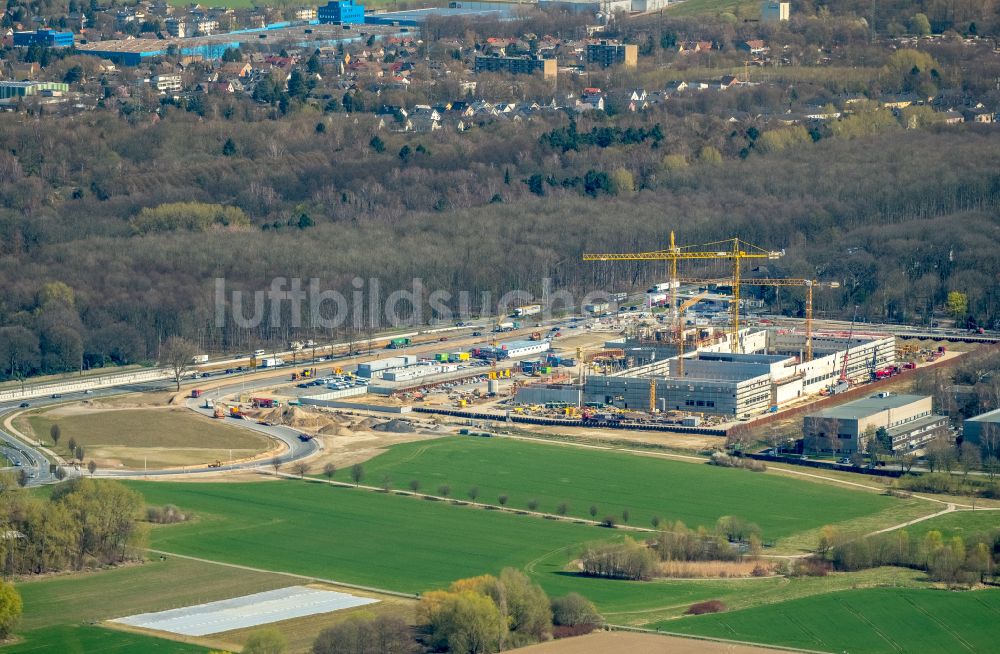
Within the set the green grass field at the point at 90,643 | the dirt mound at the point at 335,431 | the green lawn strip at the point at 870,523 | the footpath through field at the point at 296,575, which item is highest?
the green grass field at the point at 90,643

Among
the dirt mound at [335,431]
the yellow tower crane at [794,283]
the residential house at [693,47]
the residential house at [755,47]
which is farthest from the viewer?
the residential house at [693,47]

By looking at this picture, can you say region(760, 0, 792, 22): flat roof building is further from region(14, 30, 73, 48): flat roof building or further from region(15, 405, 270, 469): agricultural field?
region(15, 405, 270, 469): agricultural field

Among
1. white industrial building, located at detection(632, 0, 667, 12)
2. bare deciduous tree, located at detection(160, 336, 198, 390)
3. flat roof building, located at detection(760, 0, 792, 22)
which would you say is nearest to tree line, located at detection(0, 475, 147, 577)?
bare deciduous tree, located at detection(160, 336, 198, 390)

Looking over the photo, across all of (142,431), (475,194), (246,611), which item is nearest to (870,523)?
(246,611)

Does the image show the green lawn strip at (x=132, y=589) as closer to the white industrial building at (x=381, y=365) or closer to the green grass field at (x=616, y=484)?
the green grass field at (x=616, y=484)

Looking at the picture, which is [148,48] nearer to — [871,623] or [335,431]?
[335,431]

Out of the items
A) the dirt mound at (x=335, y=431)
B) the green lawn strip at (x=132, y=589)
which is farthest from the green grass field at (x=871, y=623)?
the dirt mound at (x=335, y=431)
